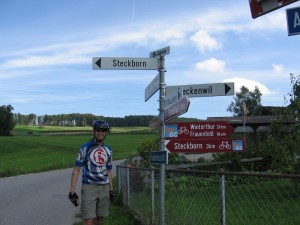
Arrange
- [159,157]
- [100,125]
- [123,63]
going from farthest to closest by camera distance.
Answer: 1. [123,63]
2. [159,157]
3. [100,125]

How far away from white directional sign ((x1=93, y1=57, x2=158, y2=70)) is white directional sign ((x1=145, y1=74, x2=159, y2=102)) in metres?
0.23

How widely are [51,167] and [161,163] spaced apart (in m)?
29.7

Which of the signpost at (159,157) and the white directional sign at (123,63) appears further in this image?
the white directional sign at (123,63)

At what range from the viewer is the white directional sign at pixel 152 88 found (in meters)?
7.10

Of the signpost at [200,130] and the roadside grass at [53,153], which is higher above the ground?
the signpost at [200,130]

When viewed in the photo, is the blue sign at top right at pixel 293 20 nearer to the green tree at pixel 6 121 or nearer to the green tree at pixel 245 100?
the green tree at pixel 245 100

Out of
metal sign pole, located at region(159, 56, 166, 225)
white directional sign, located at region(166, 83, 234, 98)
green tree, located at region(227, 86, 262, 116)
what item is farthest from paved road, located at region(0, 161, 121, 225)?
green tree, located at region(227, 86, 262, 116)

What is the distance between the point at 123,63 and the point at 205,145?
188cm

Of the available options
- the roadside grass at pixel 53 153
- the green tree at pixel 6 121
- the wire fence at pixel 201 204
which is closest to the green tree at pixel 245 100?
the roadside grass at pixel 53 153

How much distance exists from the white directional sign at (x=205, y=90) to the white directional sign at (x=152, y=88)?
42cm

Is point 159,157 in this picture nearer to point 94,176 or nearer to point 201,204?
point 94,176

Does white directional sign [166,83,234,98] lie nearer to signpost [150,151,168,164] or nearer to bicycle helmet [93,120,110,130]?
signpost [150,151,168,164]

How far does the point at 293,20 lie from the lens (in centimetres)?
408

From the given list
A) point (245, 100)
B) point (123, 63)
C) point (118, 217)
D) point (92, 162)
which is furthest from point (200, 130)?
point (245, 100)
